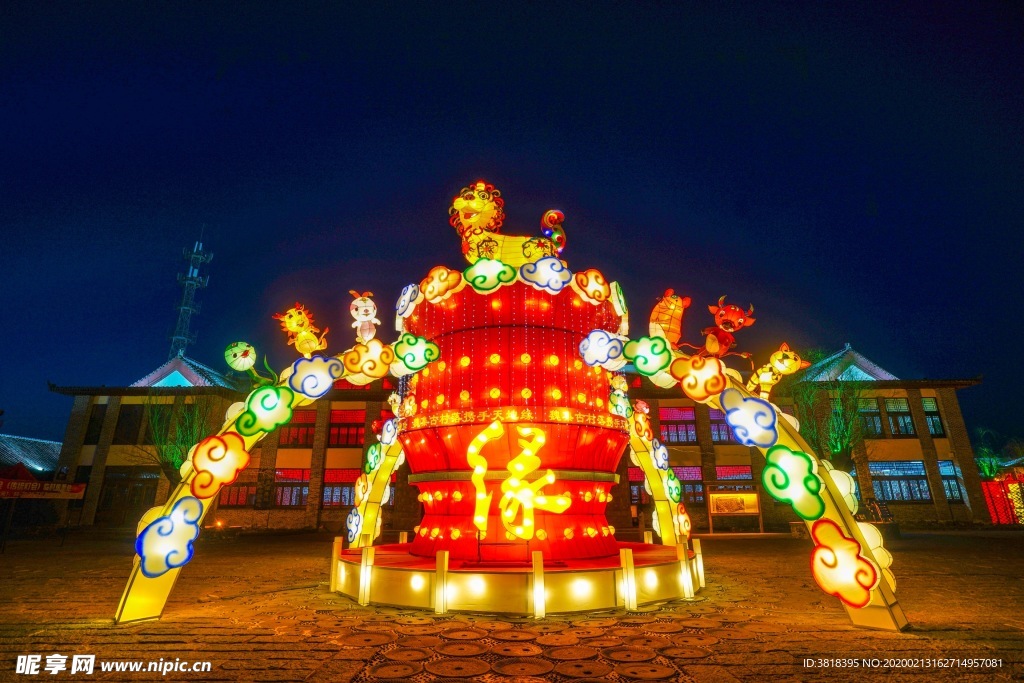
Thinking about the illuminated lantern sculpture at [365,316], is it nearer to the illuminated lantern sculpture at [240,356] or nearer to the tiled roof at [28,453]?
the illuminated lantern sculpture at [240,356]

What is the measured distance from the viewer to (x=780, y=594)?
31.5 ft

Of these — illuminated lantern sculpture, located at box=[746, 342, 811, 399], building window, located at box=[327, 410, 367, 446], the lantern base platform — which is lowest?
the lantern base platform

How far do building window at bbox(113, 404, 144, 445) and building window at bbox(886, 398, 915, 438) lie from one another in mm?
49118

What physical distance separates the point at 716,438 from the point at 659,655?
94.8 ft

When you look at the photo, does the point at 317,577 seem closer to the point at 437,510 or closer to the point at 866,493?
the point at 437,510

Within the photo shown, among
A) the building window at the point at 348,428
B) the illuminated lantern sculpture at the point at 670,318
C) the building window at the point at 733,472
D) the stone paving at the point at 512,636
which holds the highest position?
the building window at the point at 348,428

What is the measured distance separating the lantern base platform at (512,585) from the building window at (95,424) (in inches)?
1339

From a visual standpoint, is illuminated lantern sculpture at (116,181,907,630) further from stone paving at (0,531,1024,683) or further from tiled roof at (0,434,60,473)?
tiled roof at (0,434,60,473)

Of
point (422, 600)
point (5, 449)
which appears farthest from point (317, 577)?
point (5, 449)

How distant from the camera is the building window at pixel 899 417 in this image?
106ft

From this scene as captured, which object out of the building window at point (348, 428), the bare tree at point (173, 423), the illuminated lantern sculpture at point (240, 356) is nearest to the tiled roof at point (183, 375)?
the bare tree at point (173, 423)

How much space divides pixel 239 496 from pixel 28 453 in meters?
22.9

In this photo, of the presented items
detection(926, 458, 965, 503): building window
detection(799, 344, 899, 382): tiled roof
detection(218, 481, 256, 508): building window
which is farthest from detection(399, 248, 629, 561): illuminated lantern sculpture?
detection(926, 458, 965, 503): building window

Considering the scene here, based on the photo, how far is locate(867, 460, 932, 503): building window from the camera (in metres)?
30.9
